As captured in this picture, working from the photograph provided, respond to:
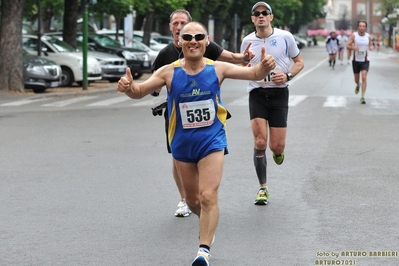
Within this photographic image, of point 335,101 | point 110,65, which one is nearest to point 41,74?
point 110,65

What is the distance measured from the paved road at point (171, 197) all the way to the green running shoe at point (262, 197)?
85mm

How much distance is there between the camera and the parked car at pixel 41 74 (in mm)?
26344

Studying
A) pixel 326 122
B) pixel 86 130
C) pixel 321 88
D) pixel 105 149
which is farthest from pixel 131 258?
pixel 321 88

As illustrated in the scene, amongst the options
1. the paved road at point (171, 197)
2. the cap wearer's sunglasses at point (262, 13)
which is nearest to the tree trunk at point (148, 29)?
the paved road at point (171, 197)

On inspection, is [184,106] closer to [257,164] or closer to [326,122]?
[257,164]

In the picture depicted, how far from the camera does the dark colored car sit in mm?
34250

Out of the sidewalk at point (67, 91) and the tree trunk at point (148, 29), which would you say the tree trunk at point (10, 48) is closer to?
the sidewalk at point (67, 91)

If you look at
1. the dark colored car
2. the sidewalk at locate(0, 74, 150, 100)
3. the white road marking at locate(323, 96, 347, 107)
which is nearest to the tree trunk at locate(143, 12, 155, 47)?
the dark colored car

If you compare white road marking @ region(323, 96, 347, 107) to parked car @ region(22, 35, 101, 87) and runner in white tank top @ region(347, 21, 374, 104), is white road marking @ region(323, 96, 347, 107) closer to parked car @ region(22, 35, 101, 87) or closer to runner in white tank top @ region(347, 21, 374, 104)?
runner in white tank top @ region(347, 21, 374, 104)

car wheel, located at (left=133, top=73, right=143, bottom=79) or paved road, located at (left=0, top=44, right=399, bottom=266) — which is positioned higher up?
paved road, located at (left=0, top=44, right=399, bottom=266)

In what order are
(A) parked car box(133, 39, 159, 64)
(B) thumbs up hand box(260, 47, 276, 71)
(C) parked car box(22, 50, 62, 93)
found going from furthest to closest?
(A) parked car box(133, 39, 159, 64) < (C) parked car box(22, 50, 62, 93) < (B) thumbs up hand box(260, 47, 276, 71)

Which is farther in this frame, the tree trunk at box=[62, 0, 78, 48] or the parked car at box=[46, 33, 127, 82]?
the tree trunk at box=[62, 0, 78, 48]

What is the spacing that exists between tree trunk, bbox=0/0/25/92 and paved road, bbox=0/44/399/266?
26.6 ft

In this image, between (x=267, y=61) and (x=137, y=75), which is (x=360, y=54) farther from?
(x=137, y=75)
